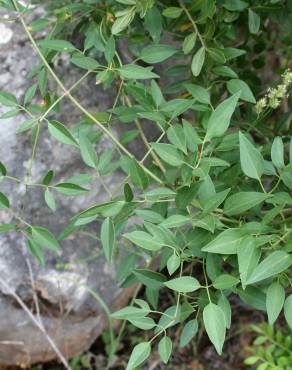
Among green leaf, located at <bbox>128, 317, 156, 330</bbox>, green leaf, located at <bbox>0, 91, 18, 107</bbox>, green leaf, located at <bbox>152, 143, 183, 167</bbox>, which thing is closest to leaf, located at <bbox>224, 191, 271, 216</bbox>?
green leaf, located at <bbox>152, 143, 183, 167</bbox>

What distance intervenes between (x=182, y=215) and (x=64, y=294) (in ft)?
3.19

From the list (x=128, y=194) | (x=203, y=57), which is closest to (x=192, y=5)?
(x=203, y=57)

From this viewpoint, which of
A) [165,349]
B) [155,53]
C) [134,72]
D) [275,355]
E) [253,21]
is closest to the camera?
[165,349]

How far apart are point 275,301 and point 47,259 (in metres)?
1.01

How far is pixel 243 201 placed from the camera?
877 mm

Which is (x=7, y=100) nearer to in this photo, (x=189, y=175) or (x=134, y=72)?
(x=134, y=72)

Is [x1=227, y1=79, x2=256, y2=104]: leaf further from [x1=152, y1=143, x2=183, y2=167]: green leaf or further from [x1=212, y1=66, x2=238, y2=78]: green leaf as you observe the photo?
[x1=152, y1=143, x2=183, y2=167]: green leaf

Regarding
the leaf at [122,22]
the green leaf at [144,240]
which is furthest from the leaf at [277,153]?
the leaf at [122,22]

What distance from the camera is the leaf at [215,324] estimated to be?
79 cm

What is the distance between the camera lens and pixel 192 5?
1.15 m

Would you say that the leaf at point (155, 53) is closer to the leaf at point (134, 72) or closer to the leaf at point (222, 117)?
the leaf at point (134, 72)

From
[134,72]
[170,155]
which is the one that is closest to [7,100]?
[134,72]

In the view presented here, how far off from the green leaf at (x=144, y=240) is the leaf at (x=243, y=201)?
0.13 meters

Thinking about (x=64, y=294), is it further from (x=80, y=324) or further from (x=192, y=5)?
(x=192, y=5)
